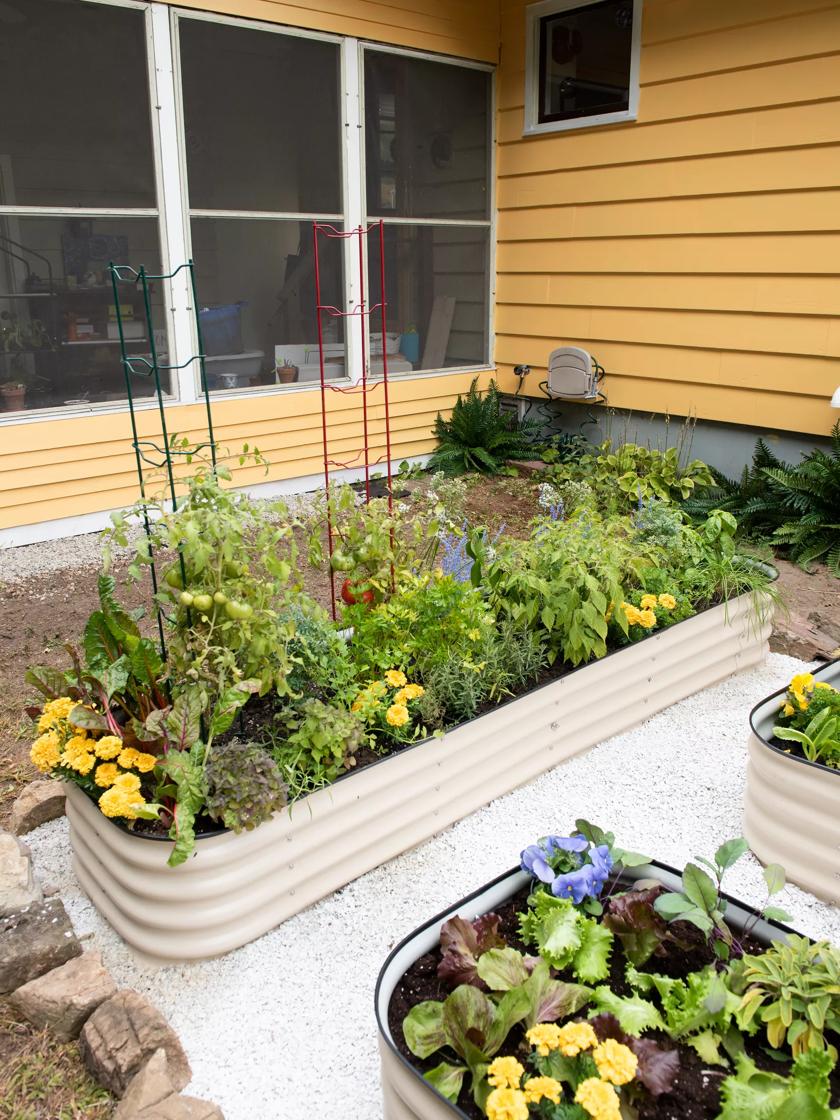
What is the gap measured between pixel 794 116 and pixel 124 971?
519cm

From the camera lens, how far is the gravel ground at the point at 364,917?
187 centimetres

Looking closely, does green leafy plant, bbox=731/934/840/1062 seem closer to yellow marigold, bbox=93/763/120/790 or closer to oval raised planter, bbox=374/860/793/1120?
oval raised planter, bbox=374/860/793/1120

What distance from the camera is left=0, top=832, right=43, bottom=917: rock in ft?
7.09

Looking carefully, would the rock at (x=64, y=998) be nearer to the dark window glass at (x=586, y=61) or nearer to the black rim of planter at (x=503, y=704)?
the black rim of planter at (x=503, y=704)

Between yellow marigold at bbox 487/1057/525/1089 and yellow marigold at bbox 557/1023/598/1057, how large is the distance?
0.08 meters

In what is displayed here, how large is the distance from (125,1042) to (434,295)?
5.45m

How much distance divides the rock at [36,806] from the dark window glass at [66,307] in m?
2.60

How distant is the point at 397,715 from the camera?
239 centimetres

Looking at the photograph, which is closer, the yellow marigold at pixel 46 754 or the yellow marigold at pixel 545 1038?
the yellow marigold at pixel 545 1038

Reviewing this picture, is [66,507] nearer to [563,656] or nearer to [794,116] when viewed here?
[563,656]

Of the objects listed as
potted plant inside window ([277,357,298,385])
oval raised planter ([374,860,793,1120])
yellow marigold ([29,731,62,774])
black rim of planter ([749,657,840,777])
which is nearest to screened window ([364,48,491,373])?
potted plant inside window ([277,357,298,385])

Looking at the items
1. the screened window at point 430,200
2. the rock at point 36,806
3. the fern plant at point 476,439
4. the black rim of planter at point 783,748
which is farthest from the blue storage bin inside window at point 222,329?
the black rim of planter at point 783,748

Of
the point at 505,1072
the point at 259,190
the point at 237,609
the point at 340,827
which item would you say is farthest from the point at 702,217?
the point at 505,1072

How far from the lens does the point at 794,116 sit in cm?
486
